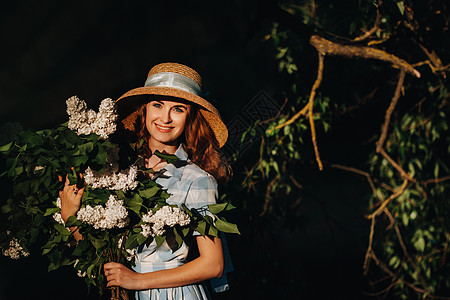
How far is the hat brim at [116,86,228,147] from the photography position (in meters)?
2.12

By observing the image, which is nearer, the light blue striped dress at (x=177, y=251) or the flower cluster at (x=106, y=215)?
the flower cluster at (x=106, y=215)

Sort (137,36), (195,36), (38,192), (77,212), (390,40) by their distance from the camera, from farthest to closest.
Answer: (195,36)
(137,36)
(390,40)
(38,192)
(77,212)

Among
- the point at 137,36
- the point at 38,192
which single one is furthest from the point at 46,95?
the point at 38,192

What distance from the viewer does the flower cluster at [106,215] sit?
71.4 inches

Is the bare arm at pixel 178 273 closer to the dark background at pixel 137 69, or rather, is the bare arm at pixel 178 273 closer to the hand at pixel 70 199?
the hand at pixel 70 199

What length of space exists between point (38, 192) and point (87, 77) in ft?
9.08

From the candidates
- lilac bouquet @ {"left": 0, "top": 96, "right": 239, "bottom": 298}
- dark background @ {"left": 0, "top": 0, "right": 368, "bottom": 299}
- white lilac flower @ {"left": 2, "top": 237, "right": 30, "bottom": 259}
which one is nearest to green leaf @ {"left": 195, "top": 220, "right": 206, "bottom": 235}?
lilac bouquet @ {"left": 0, "top": 96, "right": 239, "bottom": 298}

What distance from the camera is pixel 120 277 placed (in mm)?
1935

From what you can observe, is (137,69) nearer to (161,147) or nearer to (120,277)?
(161,147)

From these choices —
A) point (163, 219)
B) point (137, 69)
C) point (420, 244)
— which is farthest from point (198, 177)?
point (137, 69)

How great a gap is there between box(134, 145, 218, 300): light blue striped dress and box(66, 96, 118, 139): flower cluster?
1.27 ft

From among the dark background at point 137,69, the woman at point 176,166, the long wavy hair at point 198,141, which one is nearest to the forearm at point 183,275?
the woman at point 176,166

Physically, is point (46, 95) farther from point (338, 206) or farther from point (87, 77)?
point (338, 206)

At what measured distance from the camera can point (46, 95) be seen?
432 centimetres
